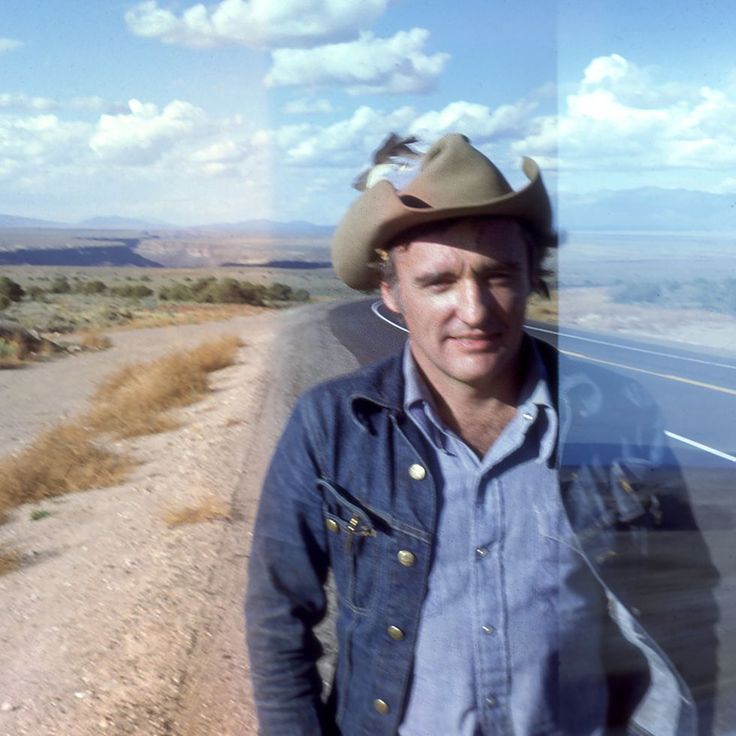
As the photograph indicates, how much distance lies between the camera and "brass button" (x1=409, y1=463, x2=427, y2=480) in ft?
5.96

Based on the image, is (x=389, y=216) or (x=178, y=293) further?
(x=178, y=293)

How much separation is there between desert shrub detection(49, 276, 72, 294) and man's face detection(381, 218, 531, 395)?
864 mm

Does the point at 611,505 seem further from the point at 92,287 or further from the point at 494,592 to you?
the point at 92,287

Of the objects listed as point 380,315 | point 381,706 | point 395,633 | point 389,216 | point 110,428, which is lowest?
point 381,706

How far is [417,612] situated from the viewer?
1.82 metres

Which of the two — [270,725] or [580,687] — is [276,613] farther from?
[580,687]

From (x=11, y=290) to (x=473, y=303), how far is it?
96 centimetres

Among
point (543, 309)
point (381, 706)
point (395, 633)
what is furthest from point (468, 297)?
point (381, 706)

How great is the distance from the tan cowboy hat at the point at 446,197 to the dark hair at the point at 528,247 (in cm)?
1

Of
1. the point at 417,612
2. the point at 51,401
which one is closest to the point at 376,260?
the point at 417,612

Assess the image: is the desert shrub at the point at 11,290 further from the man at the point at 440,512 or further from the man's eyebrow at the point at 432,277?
the man's eyebrow at the point at 432,277

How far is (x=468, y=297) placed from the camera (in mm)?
1860

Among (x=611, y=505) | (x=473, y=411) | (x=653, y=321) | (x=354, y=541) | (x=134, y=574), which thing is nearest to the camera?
(x=354, y=541)

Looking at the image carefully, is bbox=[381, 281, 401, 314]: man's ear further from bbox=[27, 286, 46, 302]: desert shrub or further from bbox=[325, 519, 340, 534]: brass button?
bbox=[27, 286, 46, 302]: desert shrub
